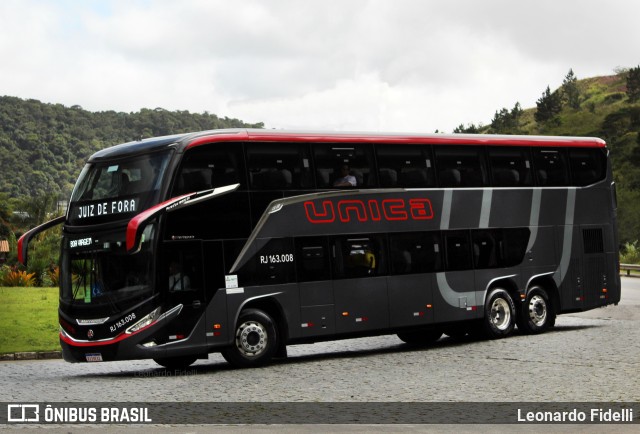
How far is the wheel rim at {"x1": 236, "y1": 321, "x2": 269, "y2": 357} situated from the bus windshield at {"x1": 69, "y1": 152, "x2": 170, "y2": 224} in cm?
278

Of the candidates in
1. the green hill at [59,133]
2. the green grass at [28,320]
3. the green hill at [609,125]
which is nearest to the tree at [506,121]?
the green hill at [609,125]

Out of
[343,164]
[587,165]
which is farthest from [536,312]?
[343,164]

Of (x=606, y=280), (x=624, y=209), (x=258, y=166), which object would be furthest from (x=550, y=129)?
(x=258, y=166)

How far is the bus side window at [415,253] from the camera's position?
21422 mm

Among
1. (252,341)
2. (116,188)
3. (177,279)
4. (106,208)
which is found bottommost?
(252,341)

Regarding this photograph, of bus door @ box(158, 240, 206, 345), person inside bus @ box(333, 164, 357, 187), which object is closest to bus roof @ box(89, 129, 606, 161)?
person inside bus @ box(333, 164, 357, 187)

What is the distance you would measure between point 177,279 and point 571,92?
439ft

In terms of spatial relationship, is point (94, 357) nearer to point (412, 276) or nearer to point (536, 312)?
point (412, 276)

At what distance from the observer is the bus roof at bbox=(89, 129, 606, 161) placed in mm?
18391

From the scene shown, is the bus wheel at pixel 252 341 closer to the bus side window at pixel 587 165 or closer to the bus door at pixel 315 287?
the bus door at pixel 315 287

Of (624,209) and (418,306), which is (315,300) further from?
(624,209)

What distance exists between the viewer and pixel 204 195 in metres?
18.3

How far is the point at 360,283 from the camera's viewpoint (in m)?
20.7

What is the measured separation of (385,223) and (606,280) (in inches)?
291
